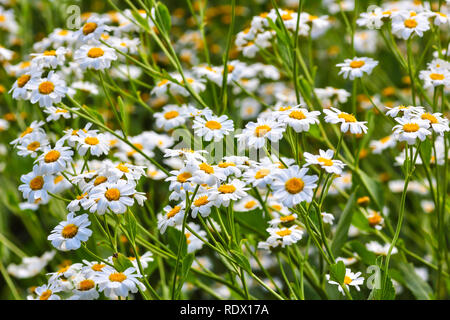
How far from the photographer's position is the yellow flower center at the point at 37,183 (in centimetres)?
133

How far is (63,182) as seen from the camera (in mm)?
1508

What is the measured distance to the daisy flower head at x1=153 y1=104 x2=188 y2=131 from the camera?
1.62m

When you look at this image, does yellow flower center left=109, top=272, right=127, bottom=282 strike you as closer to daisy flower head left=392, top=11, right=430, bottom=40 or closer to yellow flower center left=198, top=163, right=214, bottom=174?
yellow flower center left=198, top=163, right=214, bottom=174

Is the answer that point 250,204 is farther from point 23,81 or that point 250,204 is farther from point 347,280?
point 23,81

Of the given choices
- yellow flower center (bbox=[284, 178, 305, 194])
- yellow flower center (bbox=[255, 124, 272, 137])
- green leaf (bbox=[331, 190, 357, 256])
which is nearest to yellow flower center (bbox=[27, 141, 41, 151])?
yellow flower center (bbox=[255, 124, 272, 137])

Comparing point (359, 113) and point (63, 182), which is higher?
point (63, 182)

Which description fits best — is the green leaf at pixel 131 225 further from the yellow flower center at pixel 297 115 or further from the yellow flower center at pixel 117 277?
the yellow flower center at pixel 297 115

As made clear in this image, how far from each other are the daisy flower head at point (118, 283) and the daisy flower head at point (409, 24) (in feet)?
3.10

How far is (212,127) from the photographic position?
1.35m
